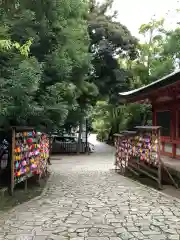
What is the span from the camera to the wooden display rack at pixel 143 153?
8823mm

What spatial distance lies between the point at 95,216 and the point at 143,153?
4.31m

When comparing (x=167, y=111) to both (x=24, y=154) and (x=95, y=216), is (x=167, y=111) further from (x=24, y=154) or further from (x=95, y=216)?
(x=95, y=216)

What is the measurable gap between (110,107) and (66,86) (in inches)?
864

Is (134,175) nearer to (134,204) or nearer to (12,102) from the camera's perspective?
(134,204)

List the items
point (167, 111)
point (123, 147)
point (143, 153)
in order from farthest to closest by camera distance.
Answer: point (123, 147), point (167, 111), point (143, 153)

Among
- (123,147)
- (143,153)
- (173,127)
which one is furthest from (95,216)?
(123,147)

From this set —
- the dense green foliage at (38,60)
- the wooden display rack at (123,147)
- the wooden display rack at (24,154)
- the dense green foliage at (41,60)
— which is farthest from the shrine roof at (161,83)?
the wooden display rack at (24,154)

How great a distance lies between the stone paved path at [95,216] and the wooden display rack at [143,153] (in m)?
0.80

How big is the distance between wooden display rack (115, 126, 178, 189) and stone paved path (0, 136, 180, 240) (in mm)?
805

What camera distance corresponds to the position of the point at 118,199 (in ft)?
25.1

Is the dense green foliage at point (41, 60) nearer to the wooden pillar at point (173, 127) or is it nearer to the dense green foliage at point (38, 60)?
the dense green foliage at point (38, 60)

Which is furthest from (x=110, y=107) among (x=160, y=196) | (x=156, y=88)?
(x=160, y=196)

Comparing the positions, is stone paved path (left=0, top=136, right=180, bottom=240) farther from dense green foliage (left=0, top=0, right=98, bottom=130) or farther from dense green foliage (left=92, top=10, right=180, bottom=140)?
dense green foliage (left=92, top=10, right=180, bottom=140)

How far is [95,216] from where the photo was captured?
6.00 metres
